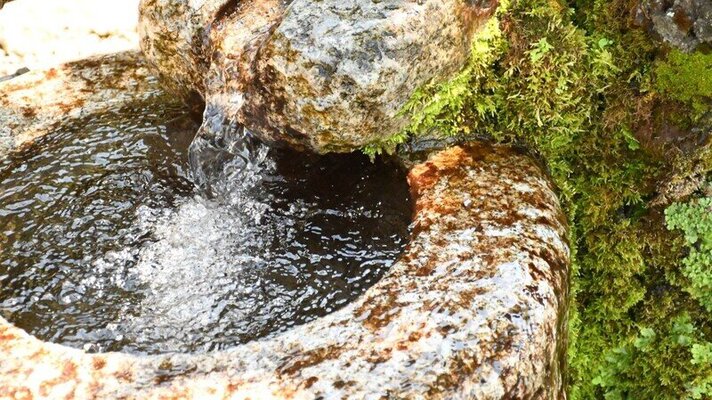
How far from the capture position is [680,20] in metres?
3.65

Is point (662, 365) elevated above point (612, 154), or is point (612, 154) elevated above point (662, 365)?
point (612, 154)

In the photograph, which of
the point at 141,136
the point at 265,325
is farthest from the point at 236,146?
the point at 265,325

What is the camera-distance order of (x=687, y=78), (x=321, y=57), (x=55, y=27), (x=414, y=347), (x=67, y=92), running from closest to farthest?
(x=414, y=347) < (x=321, y=57) < (x=687, y=78) < (x=67, y=92) < (x=55, y=27)

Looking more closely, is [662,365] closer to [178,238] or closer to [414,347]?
[414,347]

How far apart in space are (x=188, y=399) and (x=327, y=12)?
92.1 inches

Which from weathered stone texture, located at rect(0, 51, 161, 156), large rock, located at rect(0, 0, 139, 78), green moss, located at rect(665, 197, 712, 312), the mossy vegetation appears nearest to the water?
weathered stone texture, located at rect(0, 51, 161, 156)

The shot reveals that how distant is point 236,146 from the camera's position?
4520mm

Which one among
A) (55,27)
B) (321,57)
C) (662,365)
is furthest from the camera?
(55,27)

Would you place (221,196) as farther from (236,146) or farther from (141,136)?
(141,136)

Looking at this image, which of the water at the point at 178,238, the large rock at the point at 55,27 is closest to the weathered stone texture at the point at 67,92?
the water at the point at 178,238

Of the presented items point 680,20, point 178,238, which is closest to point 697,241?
point 680,20

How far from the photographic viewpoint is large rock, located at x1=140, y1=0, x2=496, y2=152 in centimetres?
365

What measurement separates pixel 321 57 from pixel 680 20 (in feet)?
7.06

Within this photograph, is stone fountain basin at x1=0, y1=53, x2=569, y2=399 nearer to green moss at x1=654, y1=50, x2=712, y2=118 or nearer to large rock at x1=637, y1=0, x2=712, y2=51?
green moss at x1=654, y1=50, x2=712, y2=118
